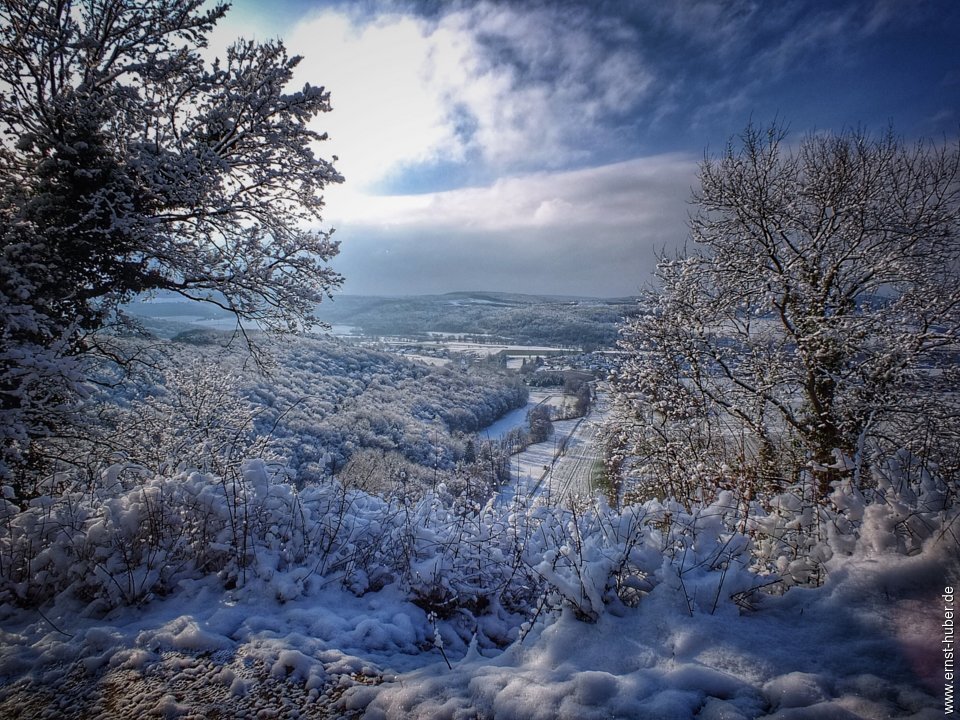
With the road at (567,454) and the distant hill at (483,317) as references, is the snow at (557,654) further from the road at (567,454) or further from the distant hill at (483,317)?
the distant hill at (483,317)

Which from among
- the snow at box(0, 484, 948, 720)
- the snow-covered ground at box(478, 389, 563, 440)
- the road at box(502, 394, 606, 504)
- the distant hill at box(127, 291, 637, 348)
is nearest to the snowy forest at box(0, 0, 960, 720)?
the snow at box(0, 484, 948, 720)

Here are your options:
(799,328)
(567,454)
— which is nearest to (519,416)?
(567,454)

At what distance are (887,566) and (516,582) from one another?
2.48m

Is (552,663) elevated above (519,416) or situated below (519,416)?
above

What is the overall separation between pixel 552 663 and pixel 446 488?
3.47 metres

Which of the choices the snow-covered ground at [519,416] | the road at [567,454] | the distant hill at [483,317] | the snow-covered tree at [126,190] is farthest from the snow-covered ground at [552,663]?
the distant hill at [483,317]

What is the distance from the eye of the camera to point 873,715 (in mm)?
1707

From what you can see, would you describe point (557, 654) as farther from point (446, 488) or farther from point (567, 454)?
point (567, 454)

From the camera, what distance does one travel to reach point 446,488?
5.70m

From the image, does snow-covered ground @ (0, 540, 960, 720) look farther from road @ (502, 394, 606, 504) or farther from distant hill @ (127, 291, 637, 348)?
distant hill @ (127, 291, 637, 348)

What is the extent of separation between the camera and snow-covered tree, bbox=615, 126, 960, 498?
24.2 feet

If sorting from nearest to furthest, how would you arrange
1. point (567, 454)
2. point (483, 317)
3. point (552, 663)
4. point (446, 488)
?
point (552, 663) < point (446, 488) < point (567, 454) < point (483, 317)

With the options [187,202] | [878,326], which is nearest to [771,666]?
[878,326]

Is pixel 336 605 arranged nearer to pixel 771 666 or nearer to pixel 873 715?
pixel 771 666
